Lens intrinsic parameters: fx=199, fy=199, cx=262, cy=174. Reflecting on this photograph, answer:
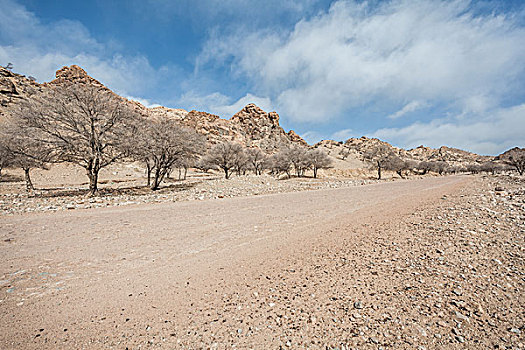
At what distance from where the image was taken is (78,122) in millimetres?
15750

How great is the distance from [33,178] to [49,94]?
3486cm

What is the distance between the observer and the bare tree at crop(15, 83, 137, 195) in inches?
566

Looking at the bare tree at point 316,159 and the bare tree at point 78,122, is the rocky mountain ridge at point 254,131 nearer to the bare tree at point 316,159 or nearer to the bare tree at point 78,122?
the bare tree at point 316,159

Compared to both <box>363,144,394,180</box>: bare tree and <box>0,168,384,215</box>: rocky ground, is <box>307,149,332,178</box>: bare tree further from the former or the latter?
<box>0,168,384,215</box>: rocky ground

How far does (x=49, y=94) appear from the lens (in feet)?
48.7

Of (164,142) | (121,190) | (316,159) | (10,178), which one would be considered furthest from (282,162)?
(10,178)

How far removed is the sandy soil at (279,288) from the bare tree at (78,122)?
39.7 ft

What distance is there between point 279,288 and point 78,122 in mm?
20248

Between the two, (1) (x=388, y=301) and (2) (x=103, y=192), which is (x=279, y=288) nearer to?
(1) (x=388, y=301)

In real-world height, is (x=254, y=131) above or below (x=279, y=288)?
above

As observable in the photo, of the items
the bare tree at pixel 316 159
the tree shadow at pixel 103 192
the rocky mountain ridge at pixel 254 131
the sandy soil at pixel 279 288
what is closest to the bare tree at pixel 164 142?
the tree shadow at pixel 103 192

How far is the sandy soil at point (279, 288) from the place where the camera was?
2.35 meters

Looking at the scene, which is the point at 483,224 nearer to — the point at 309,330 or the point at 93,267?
the point at 309,330

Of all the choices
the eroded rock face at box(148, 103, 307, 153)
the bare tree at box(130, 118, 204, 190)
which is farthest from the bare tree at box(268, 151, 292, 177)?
the eroded rock face at box(148, 103, 307, 153)
